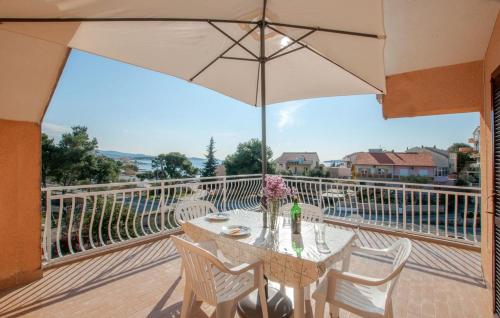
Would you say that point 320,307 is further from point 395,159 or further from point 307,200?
point 395,159

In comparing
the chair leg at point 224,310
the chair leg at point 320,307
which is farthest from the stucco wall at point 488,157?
the chair leg at point 224,310

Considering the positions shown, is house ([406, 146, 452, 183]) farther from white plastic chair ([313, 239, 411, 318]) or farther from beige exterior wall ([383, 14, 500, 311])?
white plastic chair ([313, 239, 411, 318])

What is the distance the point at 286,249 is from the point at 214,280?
1.87ft

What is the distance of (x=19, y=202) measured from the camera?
2727 mm

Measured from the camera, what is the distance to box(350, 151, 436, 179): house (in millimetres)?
22852

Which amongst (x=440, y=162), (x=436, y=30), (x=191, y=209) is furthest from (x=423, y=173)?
(x=191, y=209)

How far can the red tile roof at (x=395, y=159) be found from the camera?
23.0 m

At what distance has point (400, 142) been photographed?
23.9 metres

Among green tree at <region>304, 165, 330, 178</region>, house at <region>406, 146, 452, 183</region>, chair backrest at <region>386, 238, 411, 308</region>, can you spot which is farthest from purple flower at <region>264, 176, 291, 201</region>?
house at <region>406, 146, 452, 183</region>

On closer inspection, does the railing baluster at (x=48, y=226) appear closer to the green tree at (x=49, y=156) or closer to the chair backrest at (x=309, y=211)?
the chair backrest at (x=309, y=211)

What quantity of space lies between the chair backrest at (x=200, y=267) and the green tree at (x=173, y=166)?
88.5ft

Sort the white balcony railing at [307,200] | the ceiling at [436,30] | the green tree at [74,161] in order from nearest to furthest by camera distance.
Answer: the ceiling at [436,30] → the white balcony railing at [307,200] → the green tree at [74,161]

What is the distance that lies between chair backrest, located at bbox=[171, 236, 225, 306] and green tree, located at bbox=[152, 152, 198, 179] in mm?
26976

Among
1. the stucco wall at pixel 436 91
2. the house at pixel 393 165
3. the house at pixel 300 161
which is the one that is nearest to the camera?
the stucco wall at pixel 436 91
